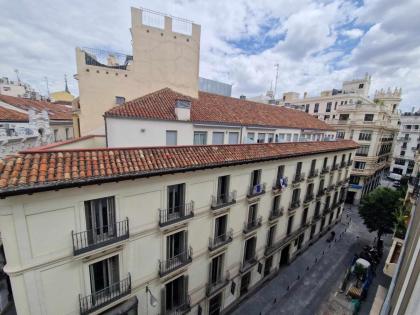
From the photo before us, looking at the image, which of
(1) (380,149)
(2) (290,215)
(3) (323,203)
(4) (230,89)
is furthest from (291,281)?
(1) (380,149)

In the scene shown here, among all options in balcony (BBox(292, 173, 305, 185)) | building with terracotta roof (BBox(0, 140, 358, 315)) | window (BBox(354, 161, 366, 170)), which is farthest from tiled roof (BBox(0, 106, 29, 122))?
window (BBox(354, 161, 366, 170))

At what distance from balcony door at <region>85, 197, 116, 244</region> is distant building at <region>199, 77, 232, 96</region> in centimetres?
2545

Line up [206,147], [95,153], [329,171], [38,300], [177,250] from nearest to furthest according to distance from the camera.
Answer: [38,300] < [95,153] < [177,250] < [206,147] < [329,171]

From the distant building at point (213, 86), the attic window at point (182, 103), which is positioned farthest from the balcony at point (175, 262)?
the distant building at point (213, 86)

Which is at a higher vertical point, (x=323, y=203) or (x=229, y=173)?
(x=229, y=173)

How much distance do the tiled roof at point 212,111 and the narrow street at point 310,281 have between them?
16397 mm

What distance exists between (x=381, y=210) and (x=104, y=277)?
30581 millimetres

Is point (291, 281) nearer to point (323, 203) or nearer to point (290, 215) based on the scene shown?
point (290, 215)

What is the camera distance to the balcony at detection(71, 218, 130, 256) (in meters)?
7.95

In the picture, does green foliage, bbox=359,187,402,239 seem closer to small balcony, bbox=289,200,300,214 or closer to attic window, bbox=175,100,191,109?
small balcony, bbox=289,200,300,214

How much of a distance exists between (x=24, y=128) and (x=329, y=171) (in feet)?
112

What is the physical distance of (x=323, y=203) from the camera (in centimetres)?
2688

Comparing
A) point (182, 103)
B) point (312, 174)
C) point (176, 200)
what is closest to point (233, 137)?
point (182, 103)

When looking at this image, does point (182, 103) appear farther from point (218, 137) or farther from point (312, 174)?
point (312, 174)
